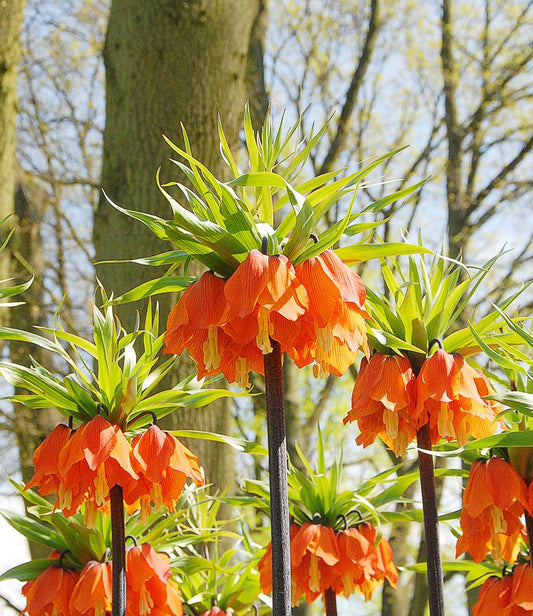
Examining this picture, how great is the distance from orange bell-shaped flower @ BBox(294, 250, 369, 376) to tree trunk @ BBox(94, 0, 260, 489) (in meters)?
1.77

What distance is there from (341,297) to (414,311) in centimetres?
34

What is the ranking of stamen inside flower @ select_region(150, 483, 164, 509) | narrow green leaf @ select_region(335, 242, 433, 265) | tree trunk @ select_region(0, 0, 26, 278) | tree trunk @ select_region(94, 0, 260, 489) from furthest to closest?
tree trunk @ select_region(0, 0, 26, 278)
tree trunk @ select_region(94, 0, 260, 489)
stamen inside flower @ select_region(150, 483, 164, 509)
narrow green leaf @ select_region(335, 242, 433, 265)

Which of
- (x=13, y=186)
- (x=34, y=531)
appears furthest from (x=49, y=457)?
(x=13, y=186)

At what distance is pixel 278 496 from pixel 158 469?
307mm

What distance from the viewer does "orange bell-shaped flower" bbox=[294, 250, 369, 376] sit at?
1.13 m

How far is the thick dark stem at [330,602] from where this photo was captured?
1.56 m

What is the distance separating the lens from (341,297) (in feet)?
3.68

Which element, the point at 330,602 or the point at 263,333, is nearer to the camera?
the point at 263,333

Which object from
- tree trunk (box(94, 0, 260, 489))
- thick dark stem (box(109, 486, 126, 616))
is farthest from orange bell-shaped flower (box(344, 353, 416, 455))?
tree trunk (box(94, 0, 260, 489))

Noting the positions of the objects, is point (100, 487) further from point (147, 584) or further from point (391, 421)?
point (391, 421)

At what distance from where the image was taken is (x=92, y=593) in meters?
1.41

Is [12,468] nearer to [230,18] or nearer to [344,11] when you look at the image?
[230,18]

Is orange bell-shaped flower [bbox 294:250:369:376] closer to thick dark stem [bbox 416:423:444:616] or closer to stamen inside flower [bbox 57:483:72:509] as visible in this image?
thick dark stem [bbox 416:423:444:616]

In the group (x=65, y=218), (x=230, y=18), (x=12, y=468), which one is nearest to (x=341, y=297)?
(x=230, y=18)
